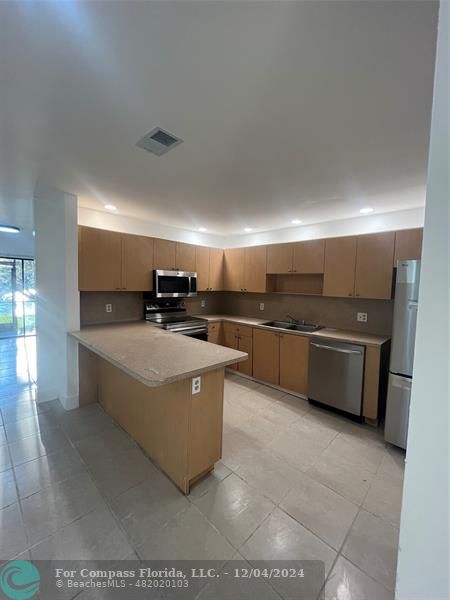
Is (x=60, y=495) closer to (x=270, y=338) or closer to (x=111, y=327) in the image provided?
(x=111, y=327)

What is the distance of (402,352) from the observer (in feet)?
7.64

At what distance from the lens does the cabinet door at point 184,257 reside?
390cm

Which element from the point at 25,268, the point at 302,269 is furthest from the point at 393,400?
the point at 25,268

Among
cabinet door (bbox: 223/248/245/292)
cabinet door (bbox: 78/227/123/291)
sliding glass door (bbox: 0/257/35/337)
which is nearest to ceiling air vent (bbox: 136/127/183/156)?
cabinet door (bbox: 78/227/123/291)

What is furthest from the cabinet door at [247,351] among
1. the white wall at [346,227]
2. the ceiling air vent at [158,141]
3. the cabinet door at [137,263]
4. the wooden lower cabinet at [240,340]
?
the ceiling air vent at [158,141]

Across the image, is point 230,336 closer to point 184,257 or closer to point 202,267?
point 202,267

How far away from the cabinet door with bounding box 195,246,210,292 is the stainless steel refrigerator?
113 inches

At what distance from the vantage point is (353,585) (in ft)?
4.12

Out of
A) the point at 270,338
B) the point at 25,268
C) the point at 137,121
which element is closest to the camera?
the point at 137,121

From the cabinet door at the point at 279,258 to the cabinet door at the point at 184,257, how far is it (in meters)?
1.28

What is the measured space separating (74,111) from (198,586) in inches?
105

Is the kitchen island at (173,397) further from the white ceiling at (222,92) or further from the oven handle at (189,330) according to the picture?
the white ceiling at (222,92)

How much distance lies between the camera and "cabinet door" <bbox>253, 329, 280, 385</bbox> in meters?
3.52

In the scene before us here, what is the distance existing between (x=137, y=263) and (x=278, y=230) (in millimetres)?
2452
